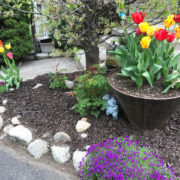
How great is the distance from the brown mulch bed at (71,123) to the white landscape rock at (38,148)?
150 mm

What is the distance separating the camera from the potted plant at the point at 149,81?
5.69 feet

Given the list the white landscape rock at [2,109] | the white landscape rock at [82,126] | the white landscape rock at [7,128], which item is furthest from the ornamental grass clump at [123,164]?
the white landscape rock at [2,109]

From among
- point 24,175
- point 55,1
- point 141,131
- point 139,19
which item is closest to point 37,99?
point 24,175

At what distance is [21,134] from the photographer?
2.28 m

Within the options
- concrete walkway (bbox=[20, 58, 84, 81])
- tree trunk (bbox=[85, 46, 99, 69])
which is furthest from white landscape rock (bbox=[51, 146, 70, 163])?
concrete walkway (bbox=[20, 58, 84, 81])

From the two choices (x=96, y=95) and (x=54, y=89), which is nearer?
(x=96, y=95)

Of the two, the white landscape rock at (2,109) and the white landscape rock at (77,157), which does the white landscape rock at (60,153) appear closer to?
the white landscape rock at (77,157)

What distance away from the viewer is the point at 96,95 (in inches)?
95.0

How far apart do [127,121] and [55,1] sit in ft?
5.76

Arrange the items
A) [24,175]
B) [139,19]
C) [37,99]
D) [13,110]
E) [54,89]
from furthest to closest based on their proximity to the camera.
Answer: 1. [54,89]
2. [37,99]
3. [13,110]
4. [24,175]
5. [139,19]

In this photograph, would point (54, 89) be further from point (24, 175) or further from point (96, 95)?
point (24, 175)

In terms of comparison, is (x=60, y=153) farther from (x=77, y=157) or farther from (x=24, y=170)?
(x=24, y=170)

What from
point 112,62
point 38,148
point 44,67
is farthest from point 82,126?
point 44,67

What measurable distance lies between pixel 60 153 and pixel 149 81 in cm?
121
